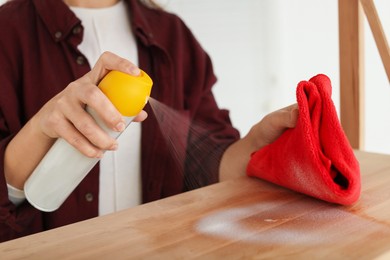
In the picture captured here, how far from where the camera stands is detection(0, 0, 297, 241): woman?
55 centimetres

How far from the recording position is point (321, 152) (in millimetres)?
449

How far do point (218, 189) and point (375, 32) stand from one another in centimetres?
28

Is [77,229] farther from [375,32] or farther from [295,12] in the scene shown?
[295,12]

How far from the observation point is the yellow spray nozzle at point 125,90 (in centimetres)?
39

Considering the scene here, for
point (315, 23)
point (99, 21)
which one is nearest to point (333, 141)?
point (99, 21)

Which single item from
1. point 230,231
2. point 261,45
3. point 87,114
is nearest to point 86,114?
point 87,114

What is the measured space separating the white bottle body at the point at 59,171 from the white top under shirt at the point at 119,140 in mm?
254

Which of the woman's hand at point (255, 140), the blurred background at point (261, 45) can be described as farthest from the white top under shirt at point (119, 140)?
the blurred background at point (261, 45)

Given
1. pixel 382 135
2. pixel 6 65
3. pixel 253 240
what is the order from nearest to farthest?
pixel 253 240
pixel 6 65
pixel 382 135

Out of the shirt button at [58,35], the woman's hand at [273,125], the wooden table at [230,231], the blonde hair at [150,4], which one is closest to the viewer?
the wooden table at [230,231]

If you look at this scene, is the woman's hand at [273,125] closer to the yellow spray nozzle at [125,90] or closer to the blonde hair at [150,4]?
the yellow spray nozzle at [125,90]

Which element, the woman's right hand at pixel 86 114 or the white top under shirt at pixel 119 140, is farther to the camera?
the white top under shirt at pixel 119 140

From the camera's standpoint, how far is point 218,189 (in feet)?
1.63

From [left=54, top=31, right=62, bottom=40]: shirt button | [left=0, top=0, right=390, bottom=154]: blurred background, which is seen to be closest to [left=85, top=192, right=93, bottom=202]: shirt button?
[left=54, top=31, right=62, bottom=40]: shirt button
